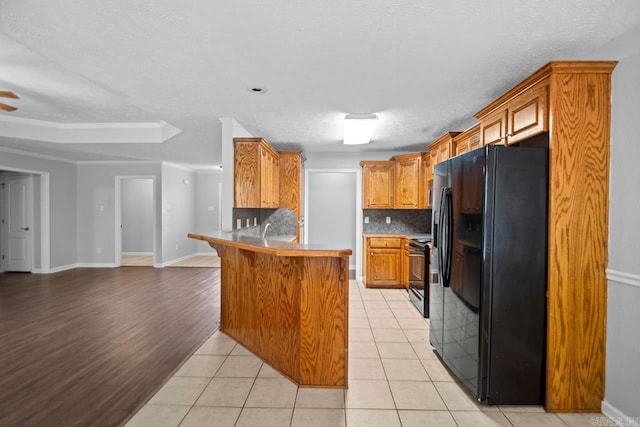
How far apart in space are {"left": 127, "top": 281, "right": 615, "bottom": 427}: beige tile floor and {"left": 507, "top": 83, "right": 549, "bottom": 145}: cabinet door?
6.28 feet

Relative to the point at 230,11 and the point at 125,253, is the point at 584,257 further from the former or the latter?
the point at 125,253

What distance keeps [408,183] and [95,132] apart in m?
4.91

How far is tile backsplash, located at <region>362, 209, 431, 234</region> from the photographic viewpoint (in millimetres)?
5711

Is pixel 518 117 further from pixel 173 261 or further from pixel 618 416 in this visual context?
pixel 173 261

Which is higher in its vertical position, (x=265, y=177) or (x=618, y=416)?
(x=265, y=177)

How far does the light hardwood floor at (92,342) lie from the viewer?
217 centimetres

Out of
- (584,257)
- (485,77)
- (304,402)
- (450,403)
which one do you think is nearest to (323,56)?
(485,77)

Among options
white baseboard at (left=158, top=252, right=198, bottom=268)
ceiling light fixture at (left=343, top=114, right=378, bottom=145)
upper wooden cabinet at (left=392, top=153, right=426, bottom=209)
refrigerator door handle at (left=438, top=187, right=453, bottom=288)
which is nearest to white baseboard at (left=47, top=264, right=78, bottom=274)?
white baseboard at (left=158, top=252, right=198, bottom=268)

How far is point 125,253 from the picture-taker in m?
8.76

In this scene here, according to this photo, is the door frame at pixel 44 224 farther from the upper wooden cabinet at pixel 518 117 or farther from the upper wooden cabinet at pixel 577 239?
the upper wooden cabinet at pixel 577 239

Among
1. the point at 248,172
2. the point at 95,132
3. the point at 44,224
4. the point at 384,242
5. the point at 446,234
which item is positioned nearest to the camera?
the point at 446,234

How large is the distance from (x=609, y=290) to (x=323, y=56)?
245 centimetres

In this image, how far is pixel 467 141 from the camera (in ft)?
11.8

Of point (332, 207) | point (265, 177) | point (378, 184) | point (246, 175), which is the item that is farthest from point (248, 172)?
point (332, 207)
